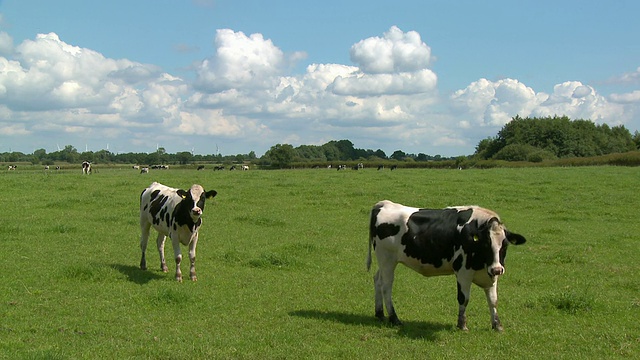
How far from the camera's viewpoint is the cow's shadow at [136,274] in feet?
43.8

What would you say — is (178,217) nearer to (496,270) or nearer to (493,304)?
(493,304)

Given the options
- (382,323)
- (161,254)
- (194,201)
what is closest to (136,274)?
(161,254)

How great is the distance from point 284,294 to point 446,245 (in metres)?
4.23

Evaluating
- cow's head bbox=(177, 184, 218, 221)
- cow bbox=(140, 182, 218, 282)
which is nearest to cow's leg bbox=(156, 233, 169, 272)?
cow bbox=(140, 182, 218, 282)

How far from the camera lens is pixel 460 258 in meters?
9.52

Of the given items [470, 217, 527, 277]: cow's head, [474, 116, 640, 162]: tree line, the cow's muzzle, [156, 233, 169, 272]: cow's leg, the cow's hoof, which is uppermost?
[474, 116, 640, 162]: tree line

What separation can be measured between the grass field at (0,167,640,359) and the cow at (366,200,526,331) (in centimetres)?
74

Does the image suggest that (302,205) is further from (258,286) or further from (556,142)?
(556,142)

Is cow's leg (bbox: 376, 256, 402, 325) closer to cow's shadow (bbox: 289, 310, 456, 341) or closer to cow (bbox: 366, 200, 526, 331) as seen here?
cow (bbox: 366, 200, 526, 331)

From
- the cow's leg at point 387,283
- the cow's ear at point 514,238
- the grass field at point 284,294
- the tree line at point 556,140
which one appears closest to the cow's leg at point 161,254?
the grass field at point 284,294

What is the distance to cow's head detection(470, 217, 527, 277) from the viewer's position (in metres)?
9.12

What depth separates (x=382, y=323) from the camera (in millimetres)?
10172

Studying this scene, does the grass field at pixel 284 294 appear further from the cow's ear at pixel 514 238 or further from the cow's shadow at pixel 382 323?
the cow's ear at pixel 514 238

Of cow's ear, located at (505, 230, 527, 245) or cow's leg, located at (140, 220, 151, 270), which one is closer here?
cow's ear, located at (505, 230, 527, 245)
